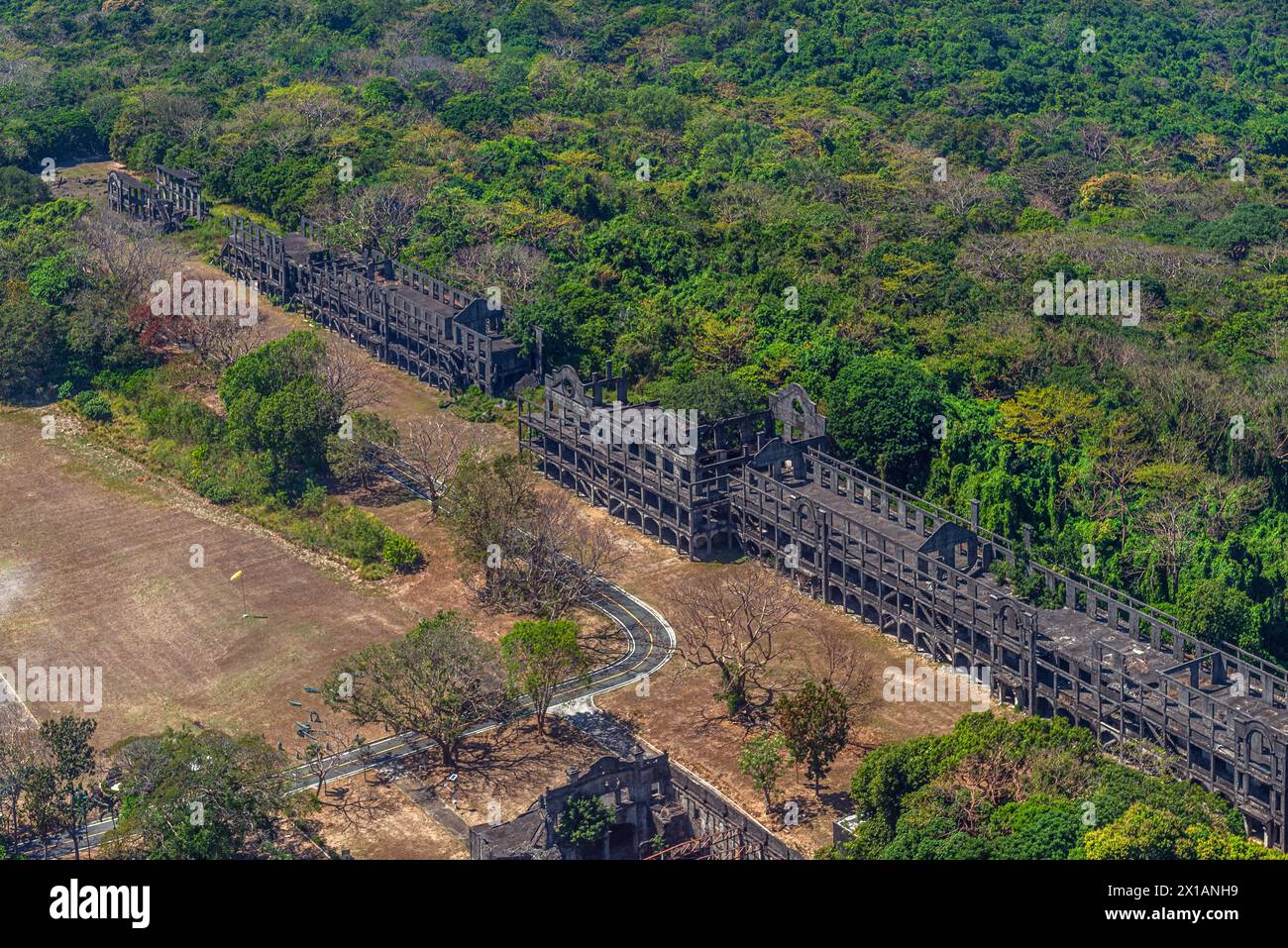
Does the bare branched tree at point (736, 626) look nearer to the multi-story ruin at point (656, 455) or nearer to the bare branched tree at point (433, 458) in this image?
the multi-story ruin at point (656, 455)

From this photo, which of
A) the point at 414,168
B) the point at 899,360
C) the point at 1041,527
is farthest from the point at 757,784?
the point at 414,168

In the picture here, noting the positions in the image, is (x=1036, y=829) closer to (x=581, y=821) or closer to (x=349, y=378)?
(x=581, y=821)

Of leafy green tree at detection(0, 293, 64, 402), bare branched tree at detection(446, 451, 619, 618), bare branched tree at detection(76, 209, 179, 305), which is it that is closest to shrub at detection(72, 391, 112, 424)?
leafy green tree at detection(0, 293, 64, 402)

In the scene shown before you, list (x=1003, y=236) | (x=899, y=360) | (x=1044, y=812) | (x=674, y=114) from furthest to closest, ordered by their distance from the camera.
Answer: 1. (x=674, y=114)
2. (x=1003, y=236)
3. (x=899, y=360)
4. (x=1044, y=812)

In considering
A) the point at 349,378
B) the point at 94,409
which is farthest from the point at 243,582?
the point at 94,409

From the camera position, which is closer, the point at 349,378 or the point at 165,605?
the point at 165,605

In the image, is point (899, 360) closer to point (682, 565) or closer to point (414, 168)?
point (682, 565)

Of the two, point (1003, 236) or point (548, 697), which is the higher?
point (1003, 236)
